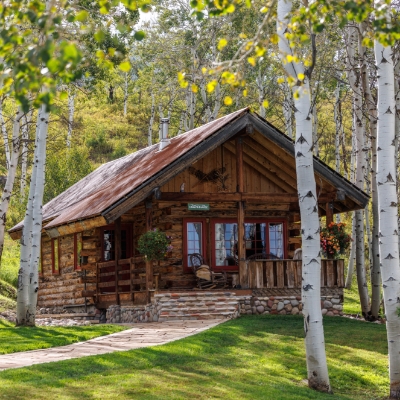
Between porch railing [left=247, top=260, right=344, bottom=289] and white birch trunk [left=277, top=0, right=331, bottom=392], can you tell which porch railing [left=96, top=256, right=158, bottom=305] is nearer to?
porch railing [left=247, top=260, right=344, bottom=289]

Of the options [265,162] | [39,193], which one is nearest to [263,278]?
[265,162]

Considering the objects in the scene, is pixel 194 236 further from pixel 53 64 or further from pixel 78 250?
pixel 53 64

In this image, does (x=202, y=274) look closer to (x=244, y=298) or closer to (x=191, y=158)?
(x=244, y=298)

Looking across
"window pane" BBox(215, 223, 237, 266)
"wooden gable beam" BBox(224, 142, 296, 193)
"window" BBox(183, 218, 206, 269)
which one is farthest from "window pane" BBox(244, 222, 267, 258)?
"window" BBox(183, 218, 206, 269)

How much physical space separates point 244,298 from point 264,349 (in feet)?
16.6

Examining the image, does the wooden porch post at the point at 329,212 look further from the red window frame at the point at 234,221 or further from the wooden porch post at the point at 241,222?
the wooden porch post at the point at 241,222

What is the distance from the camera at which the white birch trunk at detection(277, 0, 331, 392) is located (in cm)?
1022

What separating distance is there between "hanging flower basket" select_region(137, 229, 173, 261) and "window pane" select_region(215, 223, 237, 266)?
2.69 m

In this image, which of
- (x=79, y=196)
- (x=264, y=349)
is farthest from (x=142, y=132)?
(x=264, y=349)

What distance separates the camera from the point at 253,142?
19.6 metres

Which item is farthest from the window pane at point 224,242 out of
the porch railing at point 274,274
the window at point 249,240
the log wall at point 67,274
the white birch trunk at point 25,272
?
the white birch trunk at point 25,272

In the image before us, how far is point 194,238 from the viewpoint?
20.1m

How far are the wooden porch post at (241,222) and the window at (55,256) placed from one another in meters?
7.74

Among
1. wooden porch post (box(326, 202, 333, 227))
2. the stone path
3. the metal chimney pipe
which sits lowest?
the stone path
